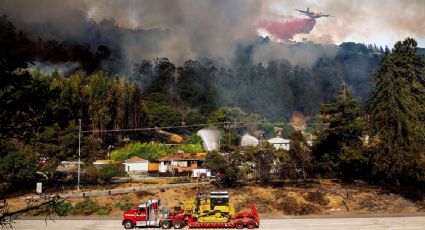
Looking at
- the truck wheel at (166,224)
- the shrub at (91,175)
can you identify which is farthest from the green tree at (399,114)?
the shrub at (91,175)

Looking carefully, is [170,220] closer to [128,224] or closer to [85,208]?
[128,224]

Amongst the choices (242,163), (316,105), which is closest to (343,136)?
(242,163)

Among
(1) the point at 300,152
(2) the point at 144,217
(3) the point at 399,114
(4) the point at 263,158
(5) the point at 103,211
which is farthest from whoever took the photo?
(4) the point at 263,158

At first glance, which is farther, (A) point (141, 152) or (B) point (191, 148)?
(B) point (191, 148)

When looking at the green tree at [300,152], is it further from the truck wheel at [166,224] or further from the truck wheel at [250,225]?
the truck wheel at [166,224]

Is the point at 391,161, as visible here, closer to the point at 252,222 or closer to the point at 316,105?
the point at 252,222

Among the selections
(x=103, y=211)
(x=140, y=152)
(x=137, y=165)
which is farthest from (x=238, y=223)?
(x=140, y=152)
